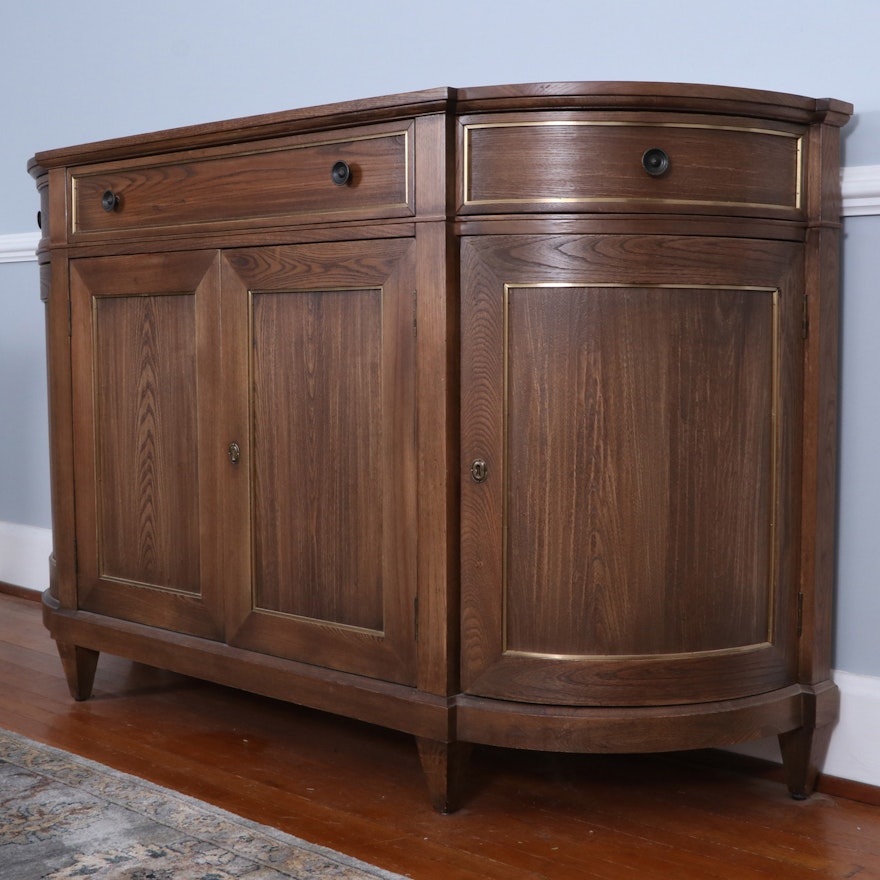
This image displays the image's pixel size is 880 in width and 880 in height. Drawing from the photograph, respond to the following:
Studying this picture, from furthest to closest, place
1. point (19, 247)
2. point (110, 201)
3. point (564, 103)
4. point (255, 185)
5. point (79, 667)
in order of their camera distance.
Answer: point (19, 247) → point (79, 667) → point (110, 201) → point (255, 185) → point (564, 103)

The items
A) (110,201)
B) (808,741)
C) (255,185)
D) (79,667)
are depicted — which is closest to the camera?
(808,741)

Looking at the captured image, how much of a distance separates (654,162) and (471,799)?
43.0 inches

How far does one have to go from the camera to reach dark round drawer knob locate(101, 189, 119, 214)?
2.38m

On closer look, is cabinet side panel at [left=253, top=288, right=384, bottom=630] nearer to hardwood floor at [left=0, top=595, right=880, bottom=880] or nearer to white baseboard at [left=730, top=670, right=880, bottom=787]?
hardwood floor at [left=0, top=595, right=880, bottom=880]

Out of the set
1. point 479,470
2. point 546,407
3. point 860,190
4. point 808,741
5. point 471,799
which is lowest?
point 471,799

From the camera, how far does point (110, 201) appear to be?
7.80 feet

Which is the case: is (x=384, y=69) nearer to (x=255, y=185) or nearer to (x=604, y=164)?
(x=255, y=185)

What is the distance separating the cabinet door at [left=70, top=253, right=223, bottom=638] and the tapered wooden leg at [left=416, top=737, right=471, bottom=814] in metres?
0.53

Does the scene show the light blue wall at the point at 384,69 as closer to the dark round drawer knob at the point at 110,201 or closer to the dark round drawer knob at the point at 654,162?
the dark round drawer knob at the point at 654,162

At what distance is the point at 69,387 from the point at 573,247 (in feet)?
3.99

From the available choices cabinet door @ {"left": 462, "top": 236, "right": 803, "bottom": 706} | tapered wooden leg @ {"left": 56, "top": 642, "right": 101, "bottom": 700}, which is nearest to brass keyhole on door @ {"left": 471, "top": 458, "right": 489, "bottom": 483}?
cabinet door @ {"left": 462, "top": 236, "right": 803, "bottom": 706}

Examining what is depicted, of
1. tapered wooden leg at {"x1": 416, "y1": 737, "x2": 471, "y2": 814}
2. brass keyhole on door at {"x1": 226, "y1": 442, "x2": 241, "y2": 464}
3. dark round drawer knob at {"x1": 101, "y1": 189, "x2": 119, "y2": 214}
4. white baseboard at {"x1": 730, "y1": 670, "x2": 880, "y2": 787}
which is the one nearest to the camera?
tapered wooden leg at {"x1": 416, "y1": 737, "x2": 471, "y2": 814}

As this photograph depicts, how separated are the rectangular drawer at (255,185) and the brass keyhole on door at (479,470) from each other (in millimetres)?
413

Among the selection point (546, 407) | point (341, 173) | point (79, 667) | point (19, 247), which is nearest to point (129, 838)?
point (79, 667)
